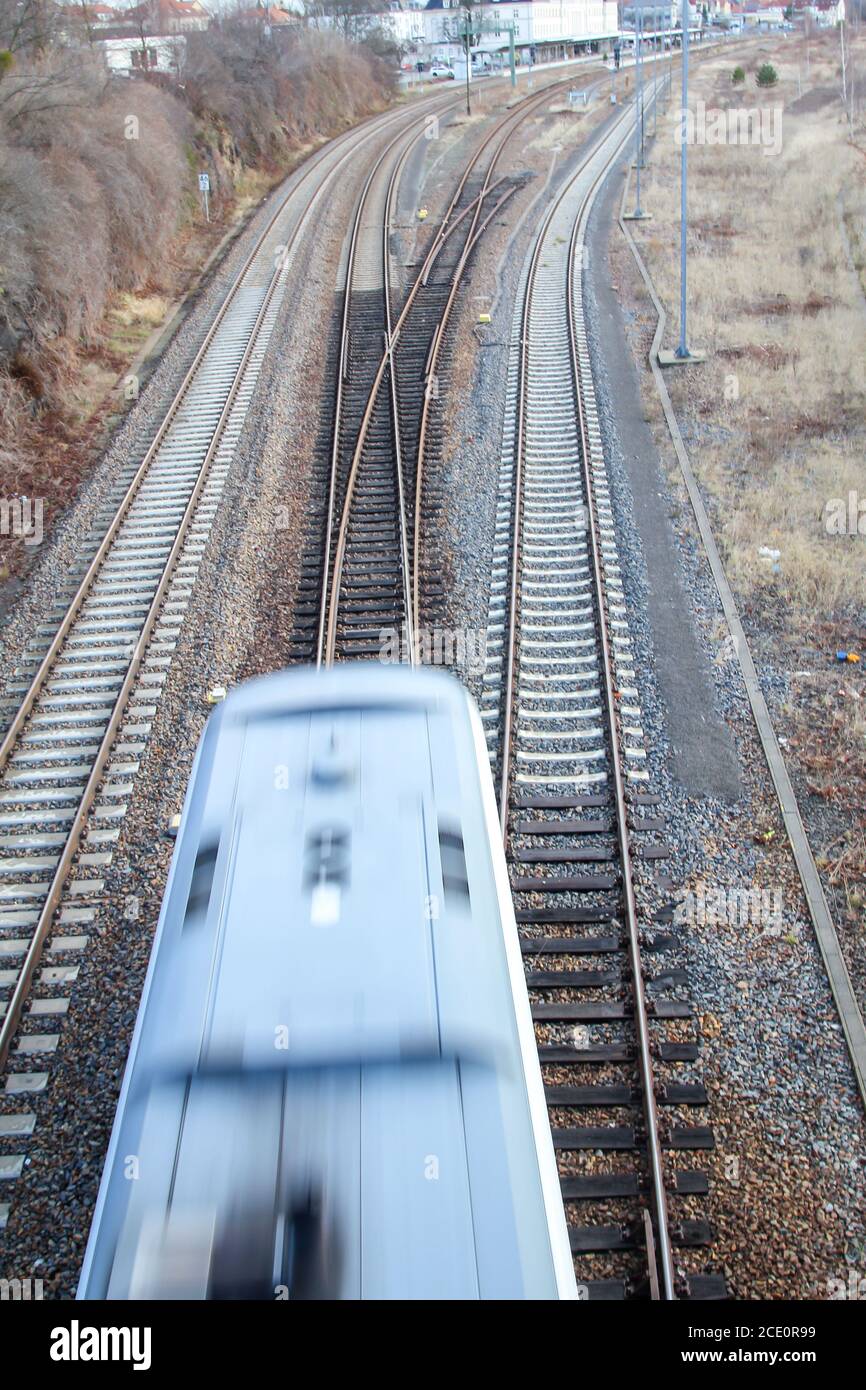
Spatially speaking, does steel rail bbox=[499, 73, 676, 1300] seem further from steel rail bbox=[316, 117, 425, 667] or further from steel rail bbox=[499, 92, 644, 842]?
steel rail bbox=[316, 117, 425, 667]

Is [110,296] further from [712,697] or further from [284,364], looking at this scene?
[712,697]

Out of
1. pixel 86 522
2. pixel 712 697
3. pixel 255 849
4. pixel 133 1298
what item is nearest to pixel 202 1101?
pixel 133 1298

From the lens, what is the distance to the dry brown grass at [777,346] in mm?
13406

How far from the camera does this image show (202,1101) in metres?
4.41

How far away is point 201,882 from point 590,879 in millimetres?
3843

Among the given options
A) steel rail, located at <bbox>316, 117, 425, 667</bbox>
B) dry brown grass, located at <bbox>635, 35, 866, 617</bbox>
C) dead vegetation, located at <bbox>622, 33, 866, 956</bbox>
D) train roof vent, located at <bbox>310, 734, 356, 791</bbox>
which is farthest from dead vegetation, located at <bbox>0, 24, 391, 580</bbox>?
dry brown grass, located at <bbox>635, 35, 866, 617</bbox>

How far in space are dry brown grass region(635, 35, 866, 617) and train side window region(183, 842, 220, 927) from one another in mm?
8759

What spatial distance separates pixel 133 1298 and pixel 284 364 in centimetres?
1775

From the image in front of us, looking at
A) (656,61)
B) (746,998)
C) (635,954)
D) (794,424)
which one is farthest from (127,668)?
(656,61)

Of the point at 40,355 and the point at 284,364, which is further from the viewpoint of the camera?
the point at 284,364

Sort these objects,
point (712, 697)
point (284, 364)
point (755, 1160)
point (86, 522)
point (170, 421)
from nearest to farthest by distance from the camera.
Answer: point (755, 1160), point (712, 697), point (86, 522), point (170, 421), point (284, 364)

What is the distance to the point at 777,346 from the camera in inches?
795

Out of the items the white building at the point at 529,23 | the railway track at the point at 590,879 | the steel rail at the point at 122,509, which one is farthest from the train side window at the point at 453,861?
the white building at the point at 529,23

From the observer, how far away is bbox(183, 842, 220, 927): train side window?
541 centimetres
